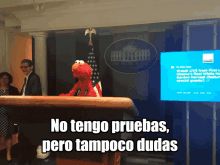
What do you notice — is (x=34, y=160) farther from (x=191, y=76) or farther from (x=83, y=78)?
(x=191, y=76)

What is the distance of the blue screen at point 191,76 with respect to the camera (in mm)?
2197

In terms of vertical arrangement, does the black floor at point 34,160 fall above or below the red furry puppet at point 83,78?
below

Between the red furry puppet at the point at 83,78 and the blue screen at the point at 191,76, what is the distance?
150 centimetres

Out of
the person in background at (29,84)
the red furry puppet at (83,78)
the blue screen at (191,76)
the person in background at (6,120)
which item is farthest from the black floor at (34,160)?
the blue screen at (191,76)

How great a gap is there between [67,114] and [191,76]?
212 centimetres

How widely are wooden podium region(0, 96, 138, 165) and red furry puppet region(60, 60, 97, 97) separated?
45 cm

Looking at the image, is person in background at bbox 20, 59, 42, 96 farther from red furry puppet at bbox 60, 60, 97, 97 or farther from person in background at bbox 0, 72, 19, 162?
red furry puppet at bbox 60, 60, 97, 97

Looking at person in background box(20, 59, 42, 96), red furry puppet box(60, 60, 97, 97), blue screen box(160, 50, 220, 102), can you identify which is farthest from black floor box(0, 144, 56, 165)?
blue screen box(160, 50, 220, 102)

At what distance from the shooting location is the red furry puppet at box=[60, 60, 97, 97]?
110 cm

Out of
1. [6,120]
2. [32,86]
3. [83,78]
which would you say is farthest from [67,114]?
[6,120]

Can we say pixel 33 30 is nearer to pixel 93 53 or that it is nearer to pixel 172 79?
pixel 93 53

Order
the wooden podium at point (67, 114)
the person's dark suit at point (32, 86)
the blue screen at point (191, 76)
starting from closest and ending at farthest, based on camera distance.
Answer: the wooden podium at point (67, 114) < the blue screen at point (191, 76) < the person's dark suit at point (32, 86)

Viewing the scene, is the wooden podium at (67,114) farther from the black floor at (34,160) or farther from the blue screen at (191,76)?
the black floor at (34,160)

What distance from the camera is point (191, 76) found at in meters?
2.28
